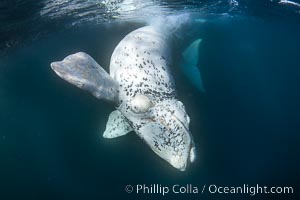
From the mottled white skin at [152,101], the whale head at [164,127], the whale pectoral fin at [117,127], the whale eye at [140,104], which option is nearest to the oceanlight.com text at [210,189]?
the whale pectoral fin at [117,127]

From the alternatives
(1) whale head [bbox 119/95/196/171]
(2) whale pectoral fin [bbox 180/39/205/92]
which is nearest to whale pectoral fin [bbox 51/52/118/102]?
(1) whale head [bbox 119/95/196/171]

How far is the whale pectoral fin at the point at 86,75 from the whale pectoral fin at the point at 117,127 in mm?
631

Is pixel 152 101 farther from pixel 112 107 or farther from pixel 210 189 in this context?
pixel 210 189

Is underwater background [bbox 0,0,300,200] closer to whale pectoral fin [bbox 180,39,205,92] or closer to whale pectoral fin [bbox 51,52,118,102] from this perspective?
whale pectoral fin [bbox 180,39,205,92]

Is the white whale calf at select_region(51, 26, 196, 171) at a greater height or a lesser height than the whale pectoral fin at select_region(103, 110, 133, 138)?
greater

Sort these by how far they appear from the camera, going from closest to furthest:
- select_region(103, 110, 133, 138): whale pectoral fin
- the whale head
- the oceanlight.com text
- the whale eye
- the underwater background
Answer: the whale head < the whale eye < select_region(103, 110, 133, 138): whale pectoral fin < the underwater background < the oceanlight.com text

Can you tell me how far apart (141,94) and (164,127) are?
0.96 meters

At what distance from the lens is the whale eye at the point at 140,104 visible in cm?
600

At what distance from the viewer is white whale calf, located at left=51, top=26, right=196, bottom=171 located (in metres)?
5.64

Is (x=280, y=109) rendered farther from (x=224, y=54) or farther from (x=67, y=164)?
(x=67, y=164)

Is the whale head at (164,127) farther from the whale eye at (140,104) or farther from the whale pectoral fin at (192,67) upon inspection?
the whale pectoral fin at (192,67)

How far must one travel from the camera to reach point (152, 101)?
630 cm

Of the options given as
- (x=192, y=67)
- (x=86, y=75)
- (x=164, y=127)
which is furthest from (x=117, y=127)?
(x=192, y=67)

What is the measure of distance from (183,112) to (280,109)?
39.8 m
